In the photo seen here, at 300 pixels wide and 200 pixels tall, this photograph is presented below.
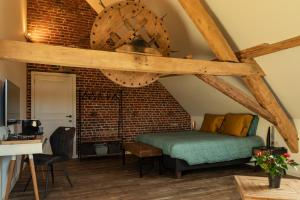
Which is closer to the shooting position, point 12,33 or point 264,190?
point 264,190

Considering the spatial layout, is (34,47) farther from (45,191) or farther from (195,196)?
(195,196)

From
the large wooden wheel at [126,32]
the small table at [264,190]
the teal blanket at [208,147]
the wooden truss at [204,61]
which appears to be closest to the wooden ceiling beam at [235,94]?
the wooden truss at [204,61]

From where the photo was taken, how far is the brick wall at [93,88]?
5953mm

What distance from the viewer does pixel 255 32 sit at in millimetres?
3887

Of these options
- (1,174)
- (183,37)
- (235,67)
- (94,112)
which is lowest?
(1,174)

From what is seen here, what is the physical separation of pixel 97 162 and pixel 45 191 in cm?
223

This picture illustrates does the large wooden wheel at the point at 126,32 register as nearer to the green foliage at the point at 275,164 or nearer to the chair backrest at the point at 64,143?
the chair backrest at the point at 64,143

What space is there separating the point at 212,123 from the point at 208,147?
59.0 inches

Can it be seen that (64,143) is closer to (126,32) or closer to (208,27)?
(126,32)

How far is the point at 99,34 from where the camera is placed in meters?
3.64

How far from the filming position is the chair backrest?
13.1ft

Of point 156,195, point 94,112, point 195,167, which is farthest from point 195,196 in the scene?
point 94,112

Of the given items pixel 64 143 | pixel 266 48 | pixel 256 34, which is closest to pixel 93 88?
pixel 64 143

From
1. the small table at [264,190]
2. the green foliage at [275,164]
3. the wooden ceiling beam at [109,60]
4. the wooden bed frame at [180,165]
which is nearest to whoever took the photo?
the small table at [264,190]
